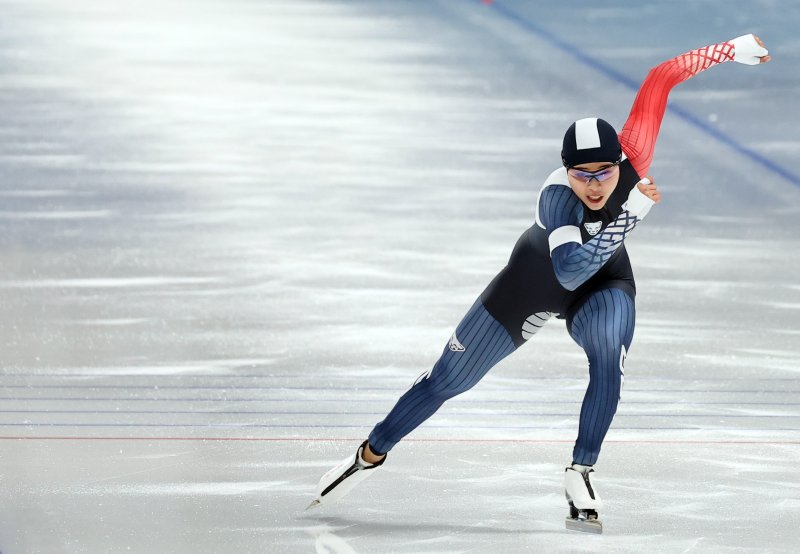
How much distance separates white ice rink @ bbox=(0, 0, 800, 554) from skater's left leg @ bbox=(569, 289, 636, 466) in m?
0.28

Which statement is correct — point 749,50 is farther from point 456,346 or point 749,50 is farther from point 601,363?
point 456,346

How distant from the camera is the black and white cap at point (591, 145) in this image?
16.2 ft

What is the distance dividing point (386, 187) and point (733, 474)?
5271 millimetres

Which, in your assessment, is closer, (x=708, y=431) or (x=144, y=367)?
(x=708, y=431)

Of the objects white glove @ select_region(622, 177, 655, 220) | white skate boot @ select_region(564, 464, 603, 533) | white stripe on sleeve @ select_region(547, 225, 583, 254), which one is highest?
white glove @ select_region(622, 177, 655, 220)

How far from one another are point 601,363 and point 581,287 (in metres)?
0.33

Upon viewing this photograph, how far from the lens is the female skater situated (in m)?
4.95

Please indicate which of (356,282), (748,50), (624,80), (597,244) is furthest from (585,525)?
(624,80)

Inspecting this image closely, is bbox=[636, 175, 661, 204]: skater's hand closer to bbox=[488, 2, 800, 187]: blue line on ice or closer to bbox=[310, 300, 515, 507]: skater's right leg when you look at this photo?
bbox=[310, 300, 515, 507]: skater's right leg

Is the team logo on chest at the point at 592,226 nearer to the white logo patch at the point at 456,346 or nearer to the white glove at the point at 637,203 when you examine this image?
the white glove at the point at 637,203

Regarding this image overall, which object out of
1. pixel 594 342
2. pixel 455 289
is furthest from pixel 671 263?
pixel 594 342

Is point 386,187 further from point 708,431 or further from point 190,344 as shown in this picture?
point 708,431

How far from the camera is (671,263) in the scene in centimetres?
902

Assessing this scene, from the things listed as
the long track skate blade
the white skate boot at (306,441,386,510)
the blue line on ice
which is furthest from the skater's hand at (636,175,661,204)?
the blue line on ice
